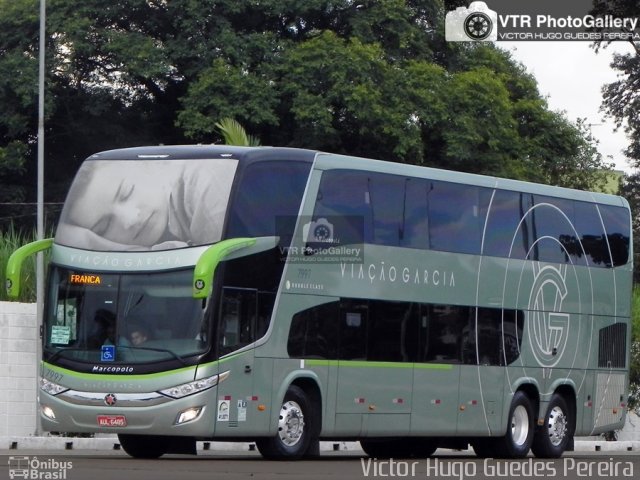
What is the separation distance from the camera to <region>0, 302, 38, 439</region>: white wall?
85.9ft

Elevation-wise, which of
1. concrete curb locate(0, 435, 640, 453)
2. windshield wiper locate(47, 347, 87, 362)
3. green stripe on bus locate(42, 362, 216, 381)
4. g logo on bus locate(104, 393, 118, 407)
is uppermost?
windshield wiper locate(47, 347, 87, 362)

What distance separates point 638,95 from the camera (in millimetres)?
58438

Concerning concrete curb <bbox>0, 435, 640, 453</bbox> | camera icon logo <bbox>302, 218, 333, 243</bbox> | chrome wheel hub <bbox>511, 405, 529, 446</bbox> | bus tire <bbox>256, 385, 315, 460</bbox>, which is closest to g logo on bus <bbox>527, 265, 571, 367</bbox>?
chrome wheel hub <bbox>511, 405, 529, 446</bbox>

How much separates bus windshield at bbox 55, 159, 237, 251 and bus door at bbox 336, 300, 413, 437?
281cm

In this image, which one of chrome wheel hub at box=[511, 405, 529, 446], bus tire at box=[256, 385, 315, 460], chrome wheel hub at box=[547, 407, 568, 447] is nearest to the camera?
bus tire at box=[256, 385, 315, 460]

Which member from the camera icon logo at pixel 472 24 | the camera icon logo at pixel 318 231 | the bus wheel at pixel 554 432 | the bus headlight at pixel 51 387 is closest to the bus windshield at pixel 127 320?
the bus headlight at pixel 51 387

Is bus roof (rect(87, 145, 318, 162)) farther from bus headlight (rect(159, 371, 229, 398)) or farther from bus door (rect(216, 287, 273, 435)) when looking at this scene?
bus headlight (rect(159, 371, 229, 398))

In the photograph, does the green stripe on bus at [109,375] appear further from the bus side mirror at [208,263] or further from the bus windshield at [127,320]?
the bus side mirror at [208,263]

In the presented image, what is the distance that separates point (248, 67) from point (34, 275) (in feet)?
48.0

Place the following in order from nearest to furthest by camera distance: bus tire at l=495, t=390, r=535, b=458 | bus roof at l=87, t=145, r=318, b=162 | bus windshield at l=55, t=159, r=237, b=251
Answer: bus windshield at l=55, t=159, r=237, b=251
bus roof at l=87, t=145, r=318, b=162
bus tire at l=495, t=390, r=535, b=458

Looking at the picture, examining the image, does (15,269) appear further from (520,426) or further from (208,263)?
(520,426)

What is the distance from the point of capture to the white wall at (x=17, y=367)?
26188mm

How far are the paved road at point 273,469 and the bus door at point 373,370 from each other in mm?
774

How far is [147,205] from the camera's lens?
19484 mm
